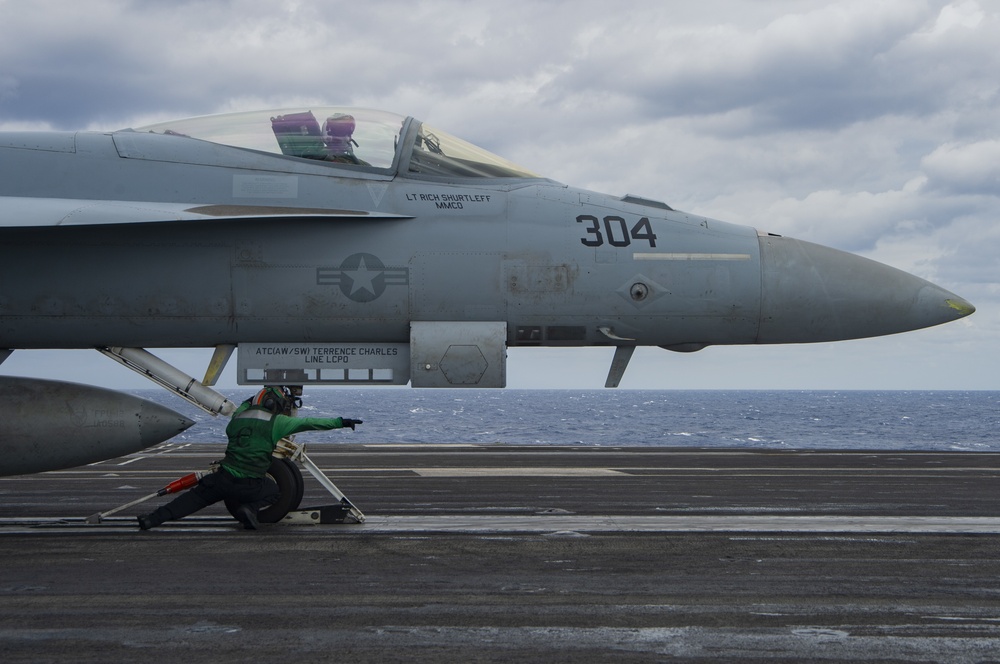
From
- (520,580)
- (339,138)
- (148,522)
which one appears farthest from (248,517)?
(339,138)

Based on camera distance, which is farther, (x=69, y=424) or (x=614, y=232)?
(x=69, y=424)

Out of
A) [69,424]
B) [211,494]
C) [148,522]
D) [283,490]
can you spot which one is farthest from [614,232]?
[69,424]

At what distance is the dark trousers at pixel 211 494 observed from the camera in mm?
10016

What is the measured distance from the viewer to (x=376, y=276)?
9.91 metres

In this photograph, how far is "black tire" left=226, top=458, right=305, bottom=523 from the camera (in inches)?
410

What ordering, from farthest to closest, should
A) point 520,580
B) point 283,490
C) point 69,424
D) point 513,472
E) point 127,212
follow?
point 513,472 → point 283,490 → point 69,424 → point 127,212 → point 520,580

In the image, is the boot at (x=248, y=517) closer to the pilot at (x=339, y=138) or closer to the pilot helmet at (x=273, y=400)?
the pilot helmet at (x=273, y=400)

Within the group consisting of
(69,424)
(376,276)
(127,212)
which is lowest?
(69,424)

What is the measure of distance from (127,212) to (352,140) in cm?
238

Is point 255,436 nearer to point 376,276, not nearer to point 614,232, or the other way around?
point 376,276

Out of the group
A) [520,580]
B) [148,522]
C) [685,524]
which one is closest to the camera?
[520,580]

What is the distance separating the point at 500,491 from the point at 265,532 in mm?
5582

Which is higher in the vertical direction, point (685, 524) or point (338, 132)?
point (338, 132)

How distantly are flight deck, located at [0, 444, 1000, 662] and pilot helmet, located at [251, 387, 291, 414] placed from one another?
4.19 feet
